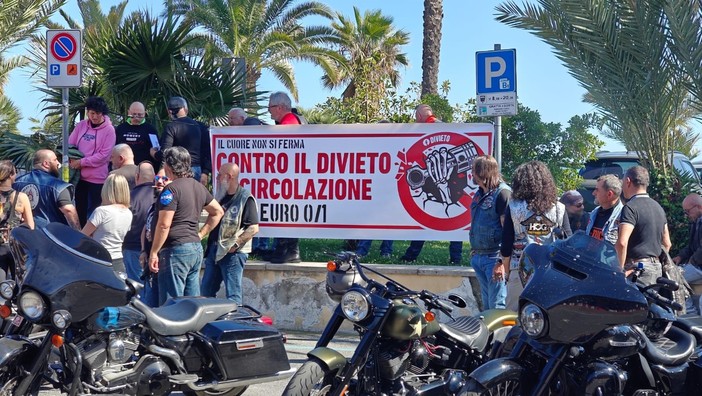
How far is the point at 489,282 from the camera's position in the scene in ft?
25.5

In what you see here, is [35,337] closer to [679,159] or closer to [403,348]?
[403,348]

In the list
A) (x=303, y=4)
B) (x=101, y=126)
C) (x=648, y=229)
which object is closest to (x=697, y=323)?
(x=648, y=229)

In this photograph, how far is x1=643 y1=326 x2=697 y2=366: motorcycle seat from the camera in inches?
196

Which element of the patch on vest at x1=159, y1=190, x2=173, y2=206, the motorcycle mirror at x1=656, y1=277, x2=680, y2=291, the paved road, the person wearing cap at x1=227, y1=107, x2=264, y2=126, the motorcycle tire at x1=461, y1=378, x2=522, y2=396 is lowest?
the paved road

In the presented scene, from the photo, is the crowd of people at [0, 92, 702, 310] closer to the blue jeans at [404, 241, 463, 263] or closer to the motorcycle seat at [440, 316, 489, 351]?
the motorcycle seat at [440, 316, 489, 351]

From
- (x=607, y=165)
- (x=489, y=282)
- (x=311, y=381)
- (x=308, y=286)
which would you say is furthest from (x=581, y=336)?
(x=607, y=165)

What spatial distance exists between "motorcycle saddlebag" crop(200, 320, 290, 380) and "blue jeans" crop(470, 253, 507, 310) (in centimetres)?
207

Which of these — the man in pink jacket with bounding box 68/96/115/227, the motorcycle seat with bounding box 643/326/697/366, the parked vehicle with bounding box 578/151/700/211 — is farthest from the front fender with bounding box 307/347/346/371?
the parked vehicle with bounding box 578/151/700/211

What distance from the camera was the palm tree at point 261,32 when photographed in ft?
101

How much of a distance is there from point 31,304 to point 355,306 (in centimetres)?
187

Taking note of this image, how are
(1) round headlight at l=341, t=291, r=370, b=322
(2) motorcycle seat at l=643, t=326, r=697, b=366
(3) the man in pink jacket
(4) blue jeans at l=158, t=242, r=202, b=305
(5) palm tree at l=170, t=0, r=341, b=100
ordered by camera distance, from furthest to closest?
(5) palm tree at l=170, t=0, r=341, b=100
(3) the man in pink jacket
(4) blue jeans at l=158, t=242, r=202, b=305
(1) round headlight at l=341, t=291, r=370, b=322
(2) motorcycle seat at l=643, t=326, r=697, b=366

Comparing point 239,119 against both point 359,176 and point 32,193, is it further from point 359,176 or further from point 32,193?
point 32,193

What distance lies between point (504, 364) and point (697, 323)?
1475mm

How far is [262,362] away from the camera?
6363 mm
